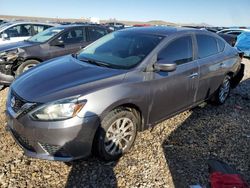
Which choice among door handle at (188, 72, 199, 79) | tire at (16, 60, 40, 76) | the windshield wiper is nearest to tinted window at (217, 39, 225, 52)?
door handle at (188, 72, 199, 79)

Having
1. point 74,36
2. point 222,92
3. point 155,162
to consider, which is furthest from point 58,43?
point 155,162

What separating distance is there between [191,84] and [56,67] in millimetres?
2160

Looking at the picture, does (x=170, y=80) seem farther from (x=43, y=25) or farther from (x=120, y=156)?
(x=43, y=25)

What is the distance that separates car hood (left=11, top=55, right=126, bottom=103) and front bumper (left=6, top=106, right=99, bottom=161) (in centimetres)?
29

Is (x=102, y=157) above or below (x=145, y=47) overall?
below

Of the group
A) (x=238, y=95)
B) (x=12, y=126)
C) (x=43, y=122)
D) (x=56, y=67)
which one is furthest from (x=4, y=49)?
(x=238, y=95)

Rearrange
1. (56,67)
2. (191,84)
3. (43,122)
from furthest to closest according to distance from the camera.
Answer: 1. (191,84)
2. (56,67)
3. (43,122)

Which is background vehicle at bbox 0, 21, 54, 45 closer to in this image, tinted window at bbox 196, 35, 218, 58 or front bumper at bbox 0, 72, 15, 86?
front bumper at bbox 0, 72, 15, 86

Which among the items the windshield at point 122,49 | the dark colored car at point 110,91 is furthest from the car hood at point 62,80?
the windshield at point 122,49

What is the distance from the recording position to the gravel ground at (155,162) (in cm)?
333

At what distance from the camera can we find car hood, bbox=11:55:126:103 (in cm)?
324

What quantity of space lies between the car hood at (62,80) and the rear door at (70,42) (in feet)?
11.3

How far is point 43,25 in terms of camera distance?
35.5 feet

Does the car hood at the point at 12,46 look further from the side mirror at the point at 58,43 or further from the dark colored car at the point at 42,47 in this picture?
the side mirror at the point at 58,43
